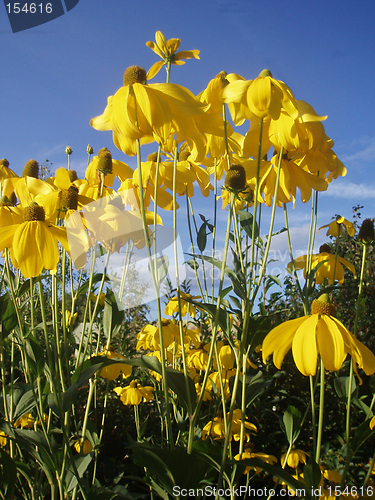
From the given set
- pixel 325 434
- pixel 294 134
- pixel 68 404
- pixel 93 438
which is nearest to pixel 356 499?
pixel 325 434

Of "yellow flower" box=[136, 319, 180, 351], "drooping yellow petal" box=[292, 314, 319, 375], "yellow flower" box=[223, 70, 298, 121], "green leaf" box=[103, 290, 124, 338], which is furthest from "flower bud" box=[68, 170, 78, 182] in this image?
"drooping yellow petal" box=[292, 314, 319, 375]

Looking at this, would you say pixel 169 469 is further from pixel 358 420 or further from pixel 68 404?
pixel 358 420

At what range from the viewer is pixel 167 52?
104 centimetres

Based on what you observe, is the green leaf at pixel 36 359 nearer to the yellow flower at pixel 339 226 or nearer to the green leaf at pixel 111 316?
the green leaf at pixel 111 316

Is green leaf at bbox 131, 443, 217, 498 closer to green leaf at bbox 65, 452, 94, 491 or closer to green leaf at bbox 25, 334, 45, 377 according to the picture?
green leaf at bbox 65, 452, 94, 491

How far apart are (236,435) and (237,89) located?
1.79m

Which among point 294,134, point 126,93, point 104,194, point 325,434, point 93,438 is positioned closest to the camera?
point 126,93

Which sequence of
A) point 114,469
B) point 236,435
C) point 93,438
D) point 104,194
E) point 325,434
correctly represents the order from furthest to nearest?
point 325,434
point 114,469
point 236,435
point 93,438
point 104,194

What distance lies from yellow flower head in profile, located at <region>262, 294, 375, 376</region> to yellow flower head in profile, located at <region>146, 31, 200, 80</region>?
940mm

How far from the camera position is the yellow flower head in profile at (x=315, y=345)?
1060 mm

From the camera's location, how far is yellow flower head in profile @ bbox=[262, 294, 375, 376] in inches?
41.7

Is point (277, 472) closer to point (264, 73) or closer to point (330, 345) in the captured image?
point (330, 345)

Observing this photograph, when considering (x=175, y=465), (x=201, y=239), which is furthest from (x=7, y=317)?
(x=175, y=465)

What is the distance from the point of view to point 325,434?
265 cm
